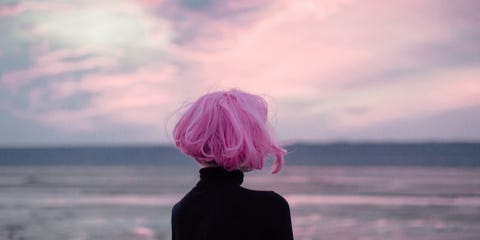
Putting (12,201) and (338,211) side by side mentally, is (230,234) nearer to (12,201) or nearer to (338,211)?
(338,211)

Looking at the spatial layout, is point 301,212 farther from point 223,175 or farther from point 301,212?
point 223,175

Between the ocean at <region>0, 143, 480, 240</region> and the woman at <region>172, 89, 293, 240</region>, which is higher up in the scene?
the ocean at <region>0, 143, 480, 240</region>

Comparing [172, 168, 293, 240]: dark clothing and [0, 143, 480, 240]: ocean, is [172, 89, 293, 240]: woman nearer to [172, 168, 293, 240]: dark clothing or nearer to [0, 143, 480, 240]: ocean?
[172, 168, 293, 240]: dark clothing

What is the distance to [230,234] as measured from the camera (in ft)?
8.14

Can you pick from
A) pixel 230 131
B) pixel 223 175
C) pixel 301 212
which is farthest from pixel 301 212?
pixel 230 131

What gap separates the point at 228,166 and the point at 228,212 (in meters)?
0.16

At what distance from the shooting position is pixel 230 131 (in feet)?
7.95

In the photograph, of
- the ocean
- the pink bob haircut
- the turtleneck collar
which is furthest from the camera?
the ocean

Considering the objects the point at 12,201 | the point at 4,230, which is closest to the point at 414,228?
the point at 4,230

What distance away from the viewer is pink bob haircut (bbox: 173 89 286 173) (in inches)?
94.4

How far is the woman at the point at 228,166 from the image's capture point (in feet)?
7.91

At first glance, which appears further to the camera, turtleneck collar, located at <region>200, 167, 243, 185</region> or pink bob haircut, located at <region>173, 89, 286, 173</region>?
turtleneck collar, located at <region>200, 167, 243, 185</region>

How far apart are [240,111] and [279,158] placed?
0.23 meters

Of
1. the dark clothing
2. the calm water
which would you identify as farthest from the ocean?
the dark clothing
